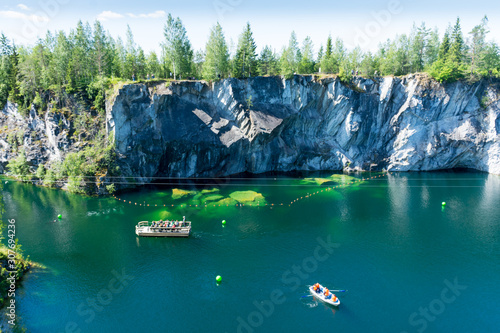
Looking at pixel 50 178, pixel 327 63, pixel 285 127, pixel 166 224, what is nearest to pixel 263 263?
pixel 166 224

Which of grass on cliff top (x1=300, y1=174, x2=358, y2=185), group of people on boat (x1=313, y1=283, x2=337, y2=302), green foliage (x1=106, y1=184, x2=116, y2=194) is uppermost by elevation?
green foliage (x1=106, y1=184, x2=116, y2=194)

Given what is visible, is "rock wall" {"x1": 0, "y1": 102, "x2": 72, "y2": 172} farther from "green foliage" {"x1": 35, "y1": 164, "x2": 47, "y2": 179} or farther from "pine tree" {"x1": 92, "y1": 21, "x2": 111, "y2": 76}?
"pine tree" {"x1": 92, "y1": 21, "x2": 111, "y2": 76}

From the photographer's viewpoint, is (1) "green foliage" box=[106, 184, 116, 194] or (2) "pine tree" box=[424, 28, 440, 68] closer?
(1) "green foliage" box=[106, 184, 116, 194]

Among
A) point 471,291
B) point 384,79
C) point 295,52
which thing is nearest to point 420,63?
point 384,79

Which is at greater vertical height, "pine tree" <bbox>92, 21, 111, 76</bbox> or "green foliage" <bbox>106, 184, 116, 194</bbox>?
"pine tree" <bbox>92, 21, 111, 76</bbox>

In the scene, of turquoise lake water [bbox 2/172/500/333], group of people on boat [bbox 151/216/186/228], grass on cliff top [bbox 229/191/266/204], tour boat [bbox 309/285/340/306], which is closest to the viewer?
turquoise lake water [bbox 2/172/500/333]

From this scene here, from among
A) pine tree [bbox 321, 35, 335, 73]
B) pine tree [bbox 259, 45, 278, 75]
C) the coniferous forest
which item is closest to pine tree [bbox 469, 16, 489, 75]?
the coniferous forest

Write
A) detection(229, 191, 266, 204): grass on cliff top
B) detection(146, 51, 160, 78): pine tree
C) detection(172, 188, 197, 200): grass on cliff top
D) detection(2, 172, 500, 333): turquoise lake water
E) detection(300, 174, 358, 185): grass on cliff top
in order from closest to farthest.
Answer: detection(2, 172, 500, 333): turquoise lake water < detection(229, 191, 266, 204): grass on cliff top < detection(172, 188, 197, 200): grass on cliff top < detection(300, 174, 358, 185): grass on cliff top < detection(146, 51, 160, 78): pine tree
